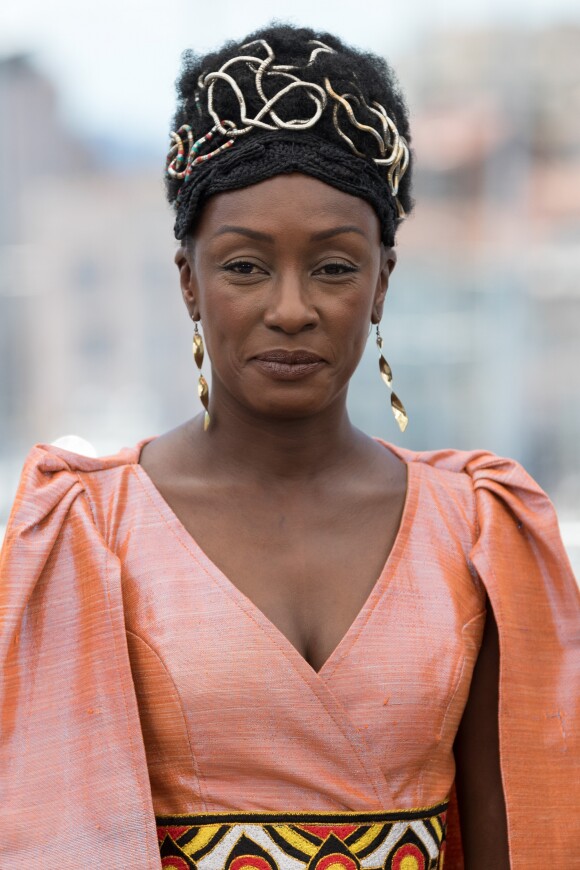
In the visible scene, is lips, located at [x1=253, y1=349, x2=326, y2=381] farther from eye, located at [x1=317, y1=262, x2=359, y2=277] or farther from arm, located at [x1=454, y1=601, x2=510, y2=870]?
arm, located at [x1=454, y1=601, x2=510, y2=870]

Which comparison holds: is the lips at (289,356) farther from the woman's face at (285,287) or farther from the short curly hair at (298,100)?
the short curly hair at (298,100)

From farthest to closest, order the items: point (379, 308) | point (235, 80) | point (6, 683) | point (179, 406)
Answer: point (179, 406)
point (379, 308)
point (235, 80)
point (6, 683)

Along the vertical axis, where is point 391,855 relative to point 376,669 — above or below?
below

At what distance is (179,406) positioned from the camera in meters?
5.75

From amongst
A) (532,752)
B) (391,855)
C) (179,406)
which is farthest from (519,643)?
(179,406)

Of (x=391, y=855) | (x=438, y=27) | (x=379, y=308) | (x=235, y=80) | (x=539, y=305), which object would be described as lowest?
(x=391, y=855)

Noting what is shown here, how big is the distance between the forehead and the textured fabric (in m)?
0.01

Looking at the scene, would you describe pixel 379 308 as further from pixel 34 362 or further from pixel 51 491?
pixel 34 362

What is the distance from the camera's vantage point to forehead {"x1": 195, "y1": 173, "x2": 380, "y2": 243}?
1.83 metres

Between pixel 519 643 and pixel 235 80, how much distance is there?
3.27 feet

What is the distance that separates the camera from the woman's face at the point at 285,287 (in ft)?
6.02

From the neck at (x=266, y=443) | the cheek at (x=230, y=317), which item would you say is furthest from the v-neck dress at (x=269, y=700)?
the cheek at (x=230, y=317)

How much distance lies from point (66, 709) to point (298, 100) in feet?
3.20


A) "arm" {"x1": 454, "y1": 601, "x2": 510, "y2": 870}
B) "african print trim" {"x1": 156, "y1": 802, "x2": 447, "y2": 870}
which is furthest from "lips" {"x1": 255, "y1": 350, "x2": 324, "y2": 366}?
"african print trim" {"x1": 156, "y1": 802, "x2": 447, "y2": 870}
